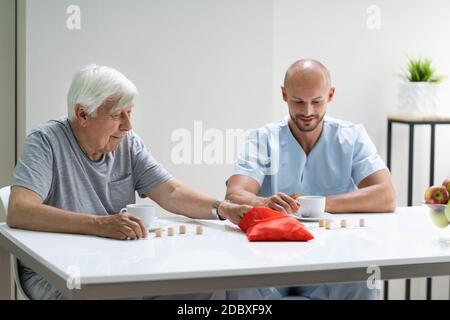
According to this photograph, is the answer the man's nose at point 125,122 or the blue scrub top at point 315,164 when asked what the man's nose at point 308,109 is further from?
the man's nose at point 125,122

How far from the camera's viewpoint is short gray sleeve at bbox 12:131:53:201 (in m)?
2.36

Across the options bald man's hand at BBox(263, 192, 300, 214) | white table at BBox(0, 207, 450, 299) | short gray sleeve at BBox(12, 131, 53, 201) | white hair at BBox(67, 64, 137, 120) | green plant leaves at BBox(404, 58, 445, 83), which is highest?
green plant leaves at BBox(404, 58, 445, 83)

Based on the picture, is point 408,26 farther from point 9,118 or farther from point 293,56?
point 9,118

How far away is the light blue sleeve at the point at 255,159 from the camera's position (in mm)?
3018

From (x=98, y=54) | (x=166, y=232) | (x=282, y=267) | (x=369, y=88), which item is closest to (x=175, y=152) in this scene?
(x=98, y=54)

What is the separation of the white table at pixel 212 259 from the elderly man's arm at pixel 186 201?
13 cm

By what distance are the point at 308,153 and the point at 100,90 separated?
966mm

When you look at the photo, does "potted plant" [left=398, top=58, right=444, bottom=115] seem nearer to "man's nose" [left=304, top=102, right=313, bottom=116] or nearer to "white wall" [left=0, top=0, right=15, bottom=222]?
"man's nose" [left=304, top=102, right=313, bottom=116]

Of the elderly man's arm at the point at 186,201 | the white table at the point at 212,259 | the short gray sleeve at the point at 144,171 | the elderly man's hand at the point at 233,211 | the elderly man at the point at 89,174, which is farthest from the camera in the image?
the short gray sleeve at the point at 144,171

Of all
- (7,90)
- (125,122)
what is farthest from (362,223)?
(7,90)

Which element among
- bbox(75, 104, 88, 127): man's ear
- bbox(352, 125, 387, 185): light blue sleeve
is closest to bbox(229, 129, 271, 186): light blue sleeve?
bbox(352, 125, 387, 185): light blue sleeve

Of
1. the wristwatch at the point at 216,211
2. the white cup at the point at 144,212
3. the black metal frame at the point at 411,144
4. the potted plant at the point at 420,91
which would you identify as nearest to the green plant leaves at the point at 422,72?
the potted plant at the point at 420,91

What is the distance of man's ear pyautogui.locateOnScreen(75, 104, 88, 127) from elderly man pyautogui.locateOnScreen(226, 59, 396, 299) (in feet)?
2.25

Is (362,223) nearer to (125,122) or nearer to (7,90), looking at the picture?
(125,122)
